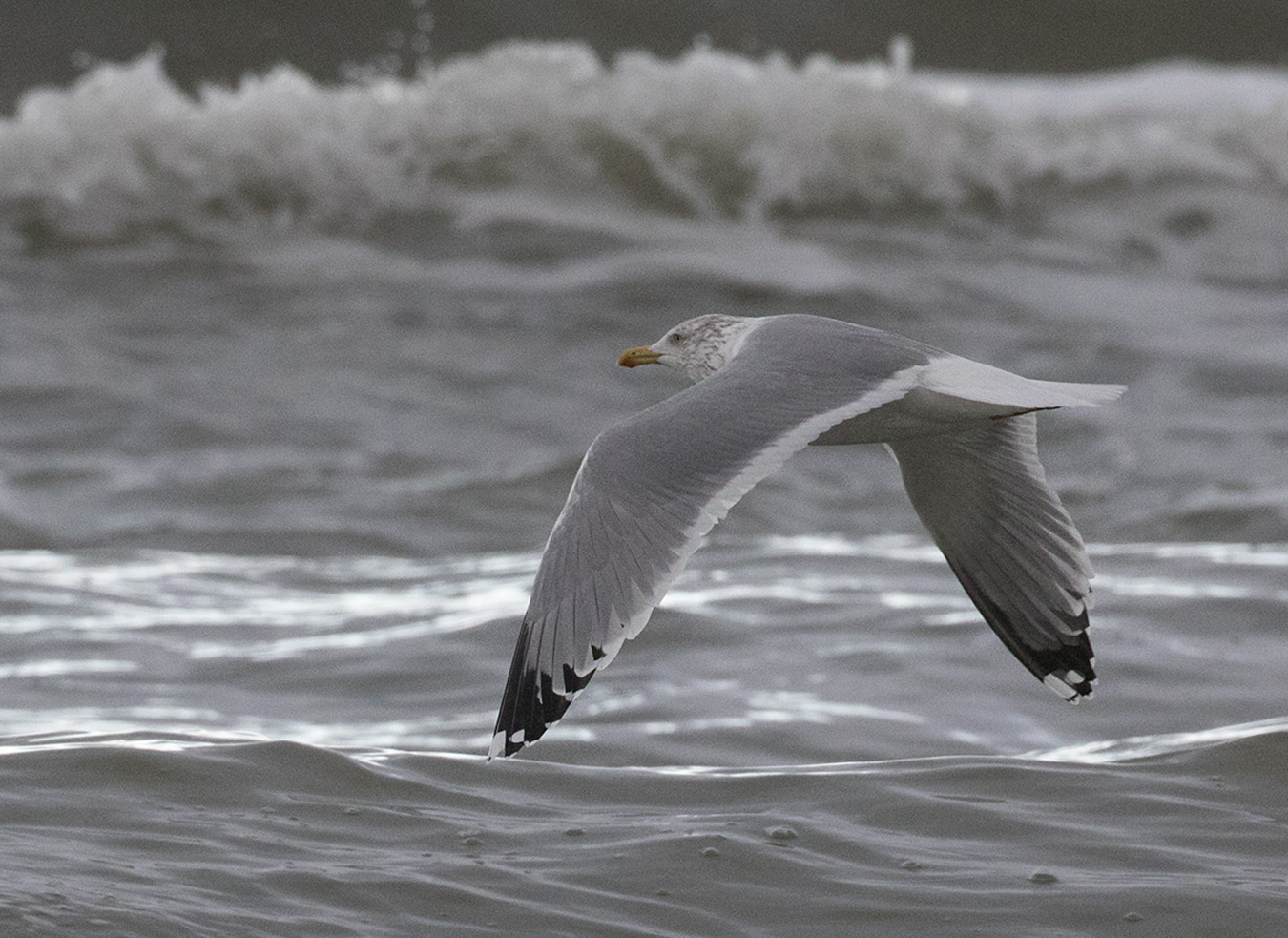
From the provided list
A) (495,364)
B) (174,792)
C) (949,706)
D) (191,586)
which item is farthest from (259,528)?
(174,792)

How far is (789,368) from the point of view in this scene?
350 cm

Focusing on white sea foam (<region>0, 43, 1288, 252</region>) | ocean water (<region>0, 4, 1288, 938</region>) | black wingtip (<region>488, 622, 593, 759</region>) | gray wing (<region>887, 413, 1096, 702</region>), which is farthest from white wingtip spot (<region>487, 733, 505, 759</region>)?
white sea foam (<region>0, 43, 1288, 252</region>)

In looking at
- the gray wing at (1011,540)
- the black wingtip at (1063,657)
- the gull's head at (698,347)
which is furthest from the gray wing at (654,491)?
the black wingtip at (1063,657)

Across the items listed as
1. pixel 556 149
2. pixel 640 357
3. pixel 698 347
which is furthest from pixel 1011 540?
pixel 556 149

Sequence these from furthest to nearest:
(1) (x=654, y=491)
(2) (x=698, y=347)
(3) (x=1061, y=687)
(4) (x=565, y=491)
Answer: (4) (x=565, y=491) → (2) (x=698, y=347) → (3) (x=1061, y=687) → (1) (x=654, y=491)

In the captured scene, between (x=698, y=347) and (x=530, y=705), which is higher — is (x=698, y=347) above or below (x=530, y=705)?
above

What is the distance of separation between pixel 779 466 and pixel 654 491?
7.9 inches

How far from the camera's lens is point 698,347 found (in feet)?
13.3

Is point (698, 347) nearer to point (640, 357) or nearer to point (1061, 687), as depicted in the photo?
point (640, 357)

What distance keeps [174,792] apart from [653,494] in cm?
103

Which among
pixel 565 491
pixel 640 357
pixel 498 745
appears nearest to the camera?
pixel 498 745

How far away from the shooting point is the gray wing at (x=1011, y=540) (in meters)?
3.93

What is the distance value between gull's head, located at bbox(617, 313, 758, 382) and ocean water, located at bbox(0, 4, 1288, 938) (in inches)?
30.8

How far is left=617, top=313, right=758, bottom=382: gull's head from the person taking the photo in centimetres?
397
